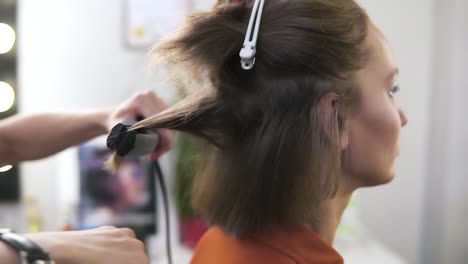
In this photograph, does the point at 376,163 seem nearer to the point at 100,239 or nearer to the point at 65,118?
the point at 100,239

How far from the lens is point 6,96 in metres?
1.69

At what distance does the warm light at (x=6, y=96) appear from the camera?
5.51 ft

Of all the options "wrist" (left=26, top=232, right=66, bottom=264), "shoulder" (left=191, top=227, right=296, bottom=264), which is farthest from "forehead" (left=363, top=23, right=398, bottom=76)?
"wrist" (left=26, top=232, right=66, bottom=264)

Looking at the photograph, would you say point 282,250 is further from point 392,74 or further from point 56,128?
point 56,128

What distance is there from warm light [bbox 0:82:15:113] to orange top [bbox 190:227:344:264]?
139 centimetres

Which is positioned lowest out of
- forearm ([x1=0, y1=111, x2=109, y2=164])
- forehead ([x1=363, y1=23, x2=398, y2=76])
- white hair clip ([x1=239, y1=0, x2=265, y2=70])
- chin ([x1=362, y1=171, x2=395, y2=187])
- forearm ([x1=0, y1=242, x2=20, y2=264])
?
chin ([x1=362, y1=171, x2=395, y2=187])

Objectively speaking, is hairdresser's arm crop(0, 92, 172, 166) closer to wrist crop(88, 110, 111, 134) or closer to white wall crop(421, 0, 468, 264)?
wrist crop(88, 110, 111, 134)

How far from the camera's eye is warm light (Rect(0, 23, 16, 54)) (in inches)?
65.6

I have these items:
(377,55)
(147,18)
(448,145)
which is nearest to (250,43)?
(377,55)

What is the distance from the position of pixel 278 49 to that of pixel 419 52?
150 cm

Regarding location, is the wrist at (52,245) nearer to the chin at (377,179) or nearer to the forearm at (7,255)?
the forearm at (7,255)

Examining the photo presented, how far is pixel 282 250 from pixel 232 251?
67 millimetres

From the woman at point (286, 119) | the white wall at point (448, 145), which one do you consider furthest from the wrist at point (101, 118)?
the white wall at point (448, 145)

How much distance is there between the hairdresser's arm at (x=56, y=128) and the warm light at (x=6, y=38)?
1.04 meters
